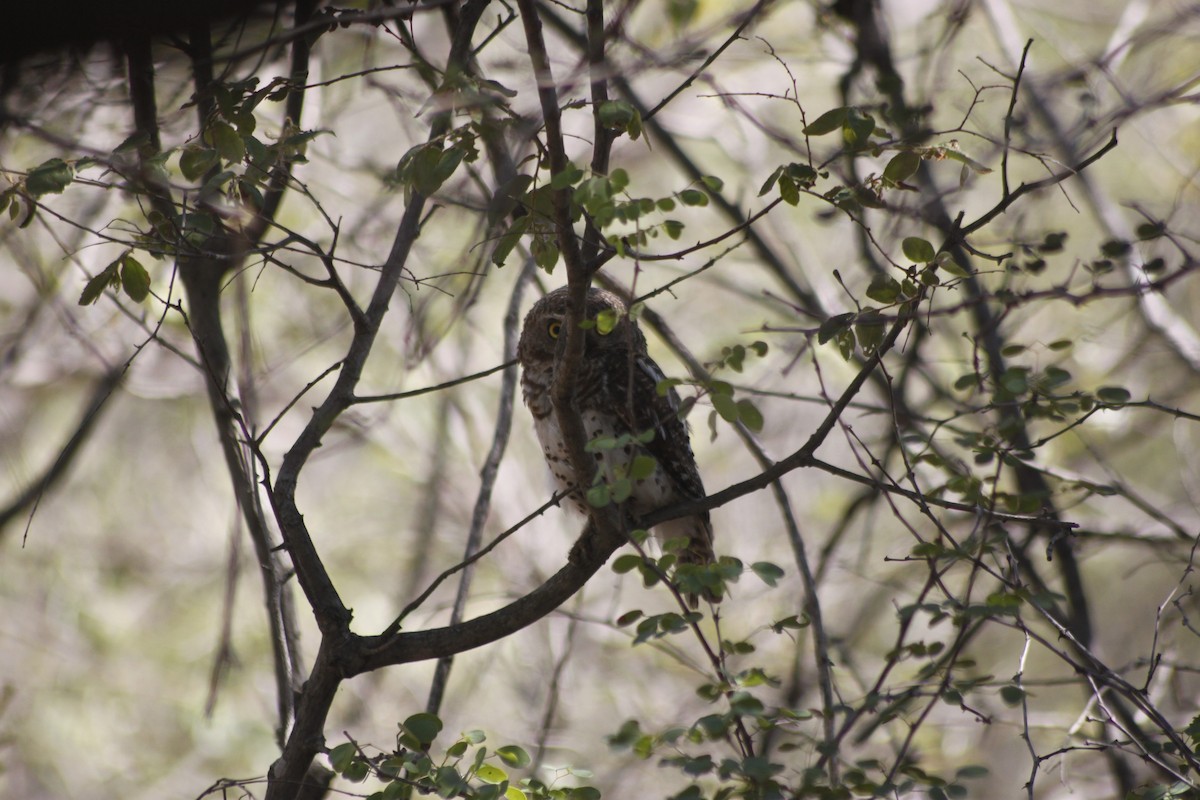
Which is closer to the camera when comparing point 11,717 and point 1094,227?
point 11,717

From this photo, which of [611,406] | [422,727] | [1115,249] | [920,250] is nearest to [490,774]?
[422,727]

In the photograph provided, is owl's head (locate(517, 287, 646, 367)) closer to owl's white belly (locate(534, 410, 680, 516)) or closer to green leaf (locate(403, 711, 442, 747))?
owl's white belly (locate(534, 410, 680, 516))

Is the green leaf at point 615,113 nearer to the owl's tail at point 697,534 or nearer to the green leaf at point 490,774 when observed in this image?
the green leaf at point 490,774

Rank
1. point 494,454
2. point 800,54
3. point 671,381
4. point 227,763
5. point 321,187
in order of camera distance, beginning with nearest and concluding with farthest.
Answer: point 671,381 → point 494,454 → point 800,54 → point 321,187 → point 227,763

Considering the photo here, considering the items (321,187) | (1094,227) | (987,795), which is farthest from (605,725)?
(1094,227)

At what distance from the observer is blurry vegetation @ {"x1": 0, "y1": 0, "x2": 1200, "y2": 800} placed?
2.54 metres

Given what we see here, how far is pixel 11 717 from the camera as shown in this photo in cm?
865

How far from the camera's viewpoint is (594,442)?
2438 millimetres

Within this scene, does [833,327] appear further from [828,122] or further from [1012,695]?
[1012,695]

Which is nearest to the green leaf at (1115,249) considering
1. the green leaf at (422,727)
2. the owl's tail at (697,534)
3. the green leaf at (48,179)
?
the owl's tail at (697,534)

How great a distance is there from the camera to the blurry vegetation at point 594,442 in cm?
254

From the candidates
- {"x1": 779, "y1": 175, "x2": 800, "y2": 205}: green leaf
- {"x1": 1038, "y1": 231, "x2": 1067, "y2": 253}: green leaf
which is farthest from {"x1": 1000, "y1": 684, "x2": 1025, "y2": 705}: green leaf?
{"x1": 1038, "y1": 231, "x2": 1067, "y2": 253}: green leaf

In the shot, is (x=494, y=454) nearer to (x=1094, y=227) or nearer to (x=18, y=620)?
(x=18, y=620)

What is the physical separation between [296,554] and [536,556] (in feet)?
19.0
